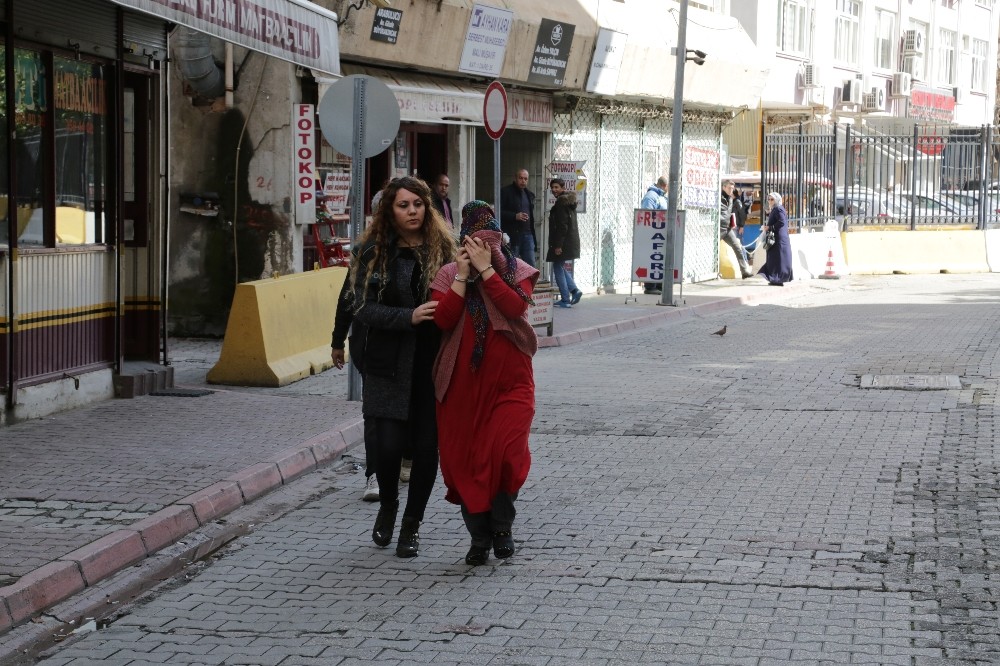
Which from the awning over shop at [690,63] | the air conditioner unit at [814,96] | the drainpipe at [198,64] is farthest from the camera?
the air conditioner unit at [814,96]

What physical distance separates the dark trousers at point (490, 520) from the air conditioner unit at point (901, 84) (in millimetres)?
43315

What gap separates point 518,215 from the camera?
20312 millimetres

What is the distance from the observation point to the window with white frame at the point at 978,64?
5731 centimetres

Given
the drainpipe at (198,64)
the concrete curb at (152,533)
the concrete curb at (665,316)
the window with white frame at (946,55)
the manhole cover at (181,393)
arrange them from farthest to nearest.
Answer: the window with white frame at (946,55), the concrete curb at (665,316), the drainpipe at (198,64), the manhole cover at (181,393), the concrete curb at (152,533)

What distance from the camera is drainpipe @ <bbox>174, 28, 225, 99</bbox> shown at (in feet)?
50.6

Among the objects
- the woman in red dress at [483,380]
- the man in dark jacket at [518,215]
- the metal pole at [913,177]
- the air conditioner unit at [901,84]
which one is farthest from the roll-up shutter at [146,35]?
the air conditioner unit at [901,84]

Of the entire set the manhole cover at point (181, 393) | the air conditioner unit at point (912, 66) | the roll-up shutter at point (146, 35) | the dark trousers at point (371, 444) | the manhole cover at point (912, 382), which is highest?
the air conditioner unit at point (912, 66)

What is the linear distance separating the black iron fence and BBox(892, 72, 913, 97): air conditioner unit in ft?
50.4

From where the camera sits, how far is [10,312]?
10.0 metres

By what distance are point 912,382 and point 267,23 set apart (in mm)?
Answer: 6319

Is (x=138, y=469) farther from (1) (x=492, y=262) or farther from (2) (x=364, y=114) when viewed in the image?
(2) (x=364, y=114)

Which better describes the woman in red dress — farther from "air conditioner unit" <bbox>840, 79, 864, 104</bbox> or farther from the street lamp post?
"air conditioner unit" <bbox>840, 79, 864, 104</bbox>

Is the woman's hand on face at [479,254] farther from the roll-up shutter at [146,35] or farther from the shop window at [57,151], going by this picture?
the roll-up shutter at [146,35]

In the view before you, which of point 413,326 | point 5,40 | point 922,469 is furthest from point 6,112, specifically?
point 922,469
